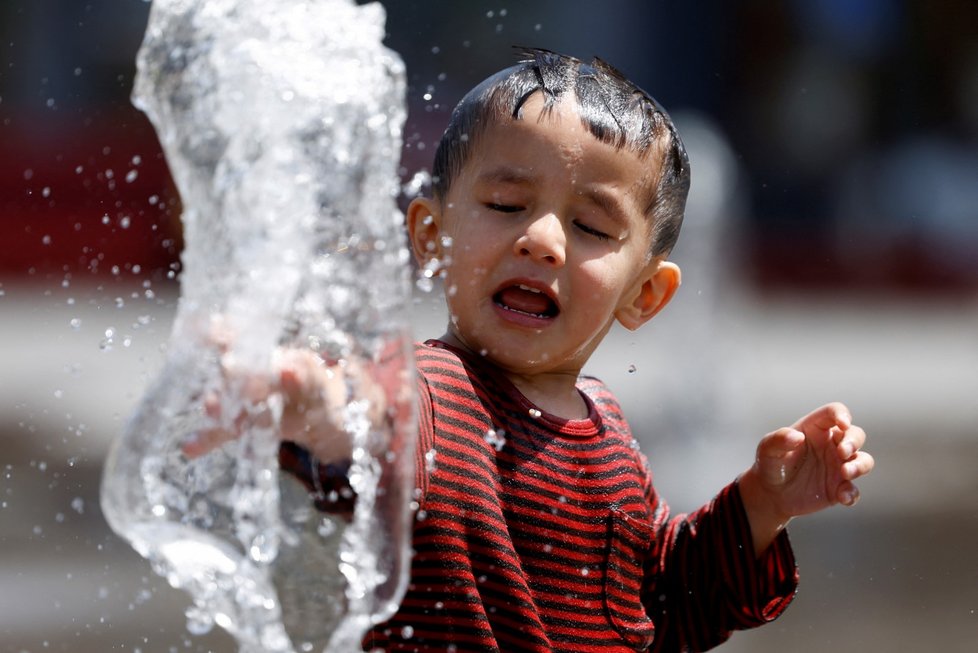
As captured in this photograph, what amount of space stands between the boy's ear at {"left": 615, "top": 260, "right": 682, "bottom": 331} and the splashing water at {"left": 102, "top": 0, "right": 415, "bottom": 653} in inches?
22.7

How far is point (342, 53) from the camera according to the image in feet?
5.64

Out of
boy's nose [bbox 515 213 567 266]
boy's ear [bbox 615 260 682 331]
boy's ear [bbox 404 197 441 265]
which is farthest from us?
boy's ear [bbox 615 260 682 331]

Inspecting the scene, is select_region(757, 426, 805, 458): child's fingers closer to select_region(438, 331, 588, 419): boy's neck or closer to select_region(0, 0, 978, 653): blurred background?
select_region(438, 331, 588, 419): boy's neck

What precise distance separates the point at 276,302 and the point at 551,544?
516mm

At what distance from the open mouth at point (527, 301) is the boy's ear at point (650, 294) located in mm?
222

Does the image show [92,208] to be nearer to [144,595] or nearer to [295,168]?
[144,595]

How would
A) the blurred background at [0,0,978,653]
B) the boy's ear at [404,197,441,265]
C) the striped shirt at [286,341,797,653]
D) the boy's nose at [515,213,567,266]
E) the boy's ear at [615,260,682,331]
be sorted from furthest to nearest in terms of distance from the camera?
the blurred background at [0,0,978,653], the boy's ear at [615,260,682,331], the boy's ear at [404,197,441,265], the boy's nose at [515,213,567,266], the striped shirt at [286,341,797,653]

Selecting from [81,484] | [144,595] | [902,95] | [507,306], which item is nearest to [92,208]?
[81,484]

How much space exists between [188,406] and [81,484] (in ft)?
12.6

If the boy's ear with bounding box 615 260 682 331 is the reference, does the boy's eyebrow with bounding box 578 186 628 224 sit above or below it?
above

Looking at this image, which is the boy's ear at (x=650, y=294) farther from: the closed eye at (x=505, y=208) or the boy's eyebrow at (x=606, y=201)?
the closed eye at (x=505, y=208)

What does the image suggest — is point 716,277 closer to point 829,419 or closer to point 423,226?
point 829,419

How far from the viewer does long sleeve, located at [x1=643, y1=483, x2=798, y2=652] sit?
84.7 inches

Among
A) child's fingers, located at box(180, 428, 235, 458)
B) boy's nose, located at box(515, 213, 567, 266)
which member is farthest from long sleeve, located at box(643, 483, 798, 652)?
child's fingers, located at box(180, 428, 235, 458)
